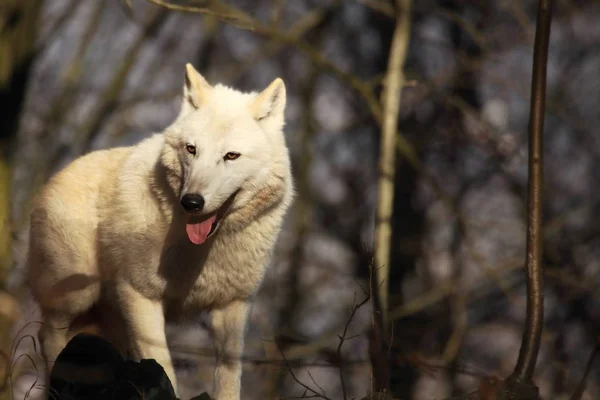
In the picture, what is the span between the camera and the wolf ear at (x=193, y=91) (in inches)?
212

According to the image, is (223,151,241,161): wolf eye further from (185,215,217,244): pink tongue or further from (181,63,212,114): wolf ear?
(181,63,212,114): wolf ear

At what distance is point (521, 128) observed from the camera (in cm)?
1495

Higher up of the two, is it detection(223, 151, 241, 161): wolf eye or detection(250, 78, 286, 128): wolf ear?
detection(250, 78, 286, 128): wolf ear

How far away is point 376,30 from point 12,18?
862 cm

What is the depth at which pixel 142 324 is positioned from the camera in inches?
206

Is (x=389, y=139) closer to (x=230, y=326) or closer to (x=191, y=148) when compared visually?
(x=230, y=326)

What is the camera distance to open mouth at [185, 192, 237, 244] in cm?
494

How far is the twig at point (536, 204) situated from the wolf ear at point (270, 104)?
168 centimetres

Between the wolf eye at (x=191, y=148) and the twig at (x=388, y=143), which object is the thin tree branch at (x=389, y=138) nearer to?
the twig at (x=388, y=143)

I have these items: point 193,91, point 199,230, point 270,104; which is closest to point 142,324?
point 199,230

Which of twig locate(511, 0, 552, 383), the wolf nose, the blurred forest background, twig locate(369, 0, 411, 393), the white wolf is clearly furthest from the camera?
the blurred forest background

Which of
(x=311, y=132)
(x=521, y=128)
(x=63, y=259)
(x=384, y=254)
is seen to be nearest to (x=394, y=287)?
(x=311, y=132)

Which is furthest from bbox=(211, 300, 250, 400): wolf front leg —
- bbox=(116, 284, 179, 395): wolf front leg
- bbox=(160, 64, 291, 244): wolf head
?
bbox=(160, 64, 291, 244): wolf head

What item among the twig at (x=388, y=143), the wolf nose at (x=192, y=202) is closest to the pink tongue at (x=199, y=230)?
the wolf nose at (x=192, y=202)
